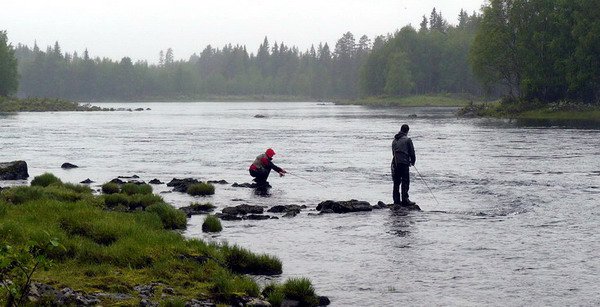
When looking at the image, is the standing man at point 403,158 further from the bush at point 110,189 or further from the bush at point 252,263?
the bush at point 110,189

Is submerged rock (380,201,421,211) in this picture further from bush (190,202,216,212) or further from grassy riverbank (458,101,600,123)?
grassy riverbank (458,101,600,123)

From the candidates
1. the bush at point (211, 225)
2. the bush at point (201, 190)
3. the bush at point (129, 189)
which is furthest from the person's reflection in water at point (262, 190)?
the bush at point (211, 225)

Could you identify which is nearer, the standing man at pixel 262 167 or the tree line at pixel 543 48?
the standing man at pixel 262 167

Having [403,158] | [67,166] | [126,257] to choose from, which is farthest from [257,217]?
[67,166]

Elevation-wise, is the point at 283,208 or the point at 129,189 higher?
the point at 129,189

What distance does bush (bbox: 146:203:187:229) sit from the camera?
2206 centimetres

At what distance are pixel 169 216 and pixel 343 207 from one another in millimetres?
6408

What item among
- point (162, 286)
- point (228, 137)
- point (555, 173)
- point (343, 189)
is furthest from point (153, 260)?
point (228, 137)

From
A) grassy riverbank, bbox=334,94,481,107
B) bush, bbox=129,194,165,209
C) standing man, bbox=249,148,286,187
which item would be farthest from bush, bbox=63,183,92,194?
grassy riverbank, bbox=334,94,481,107

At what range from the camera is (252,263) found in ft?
55.2

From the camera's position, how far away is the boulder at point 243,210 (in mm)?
24906

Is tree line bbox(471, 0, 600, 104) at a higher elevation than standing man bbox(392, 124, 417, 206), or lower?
higher

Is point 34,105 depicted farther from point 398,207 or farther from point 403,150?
point 403,150

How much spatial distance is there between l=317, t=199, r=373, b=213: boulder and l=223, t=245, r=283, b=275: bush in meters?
8.83
